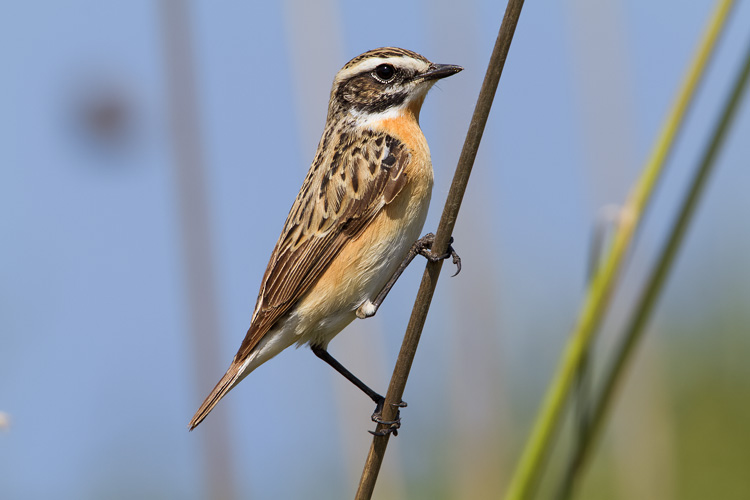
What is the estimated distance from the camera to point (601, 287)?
90.4 inches

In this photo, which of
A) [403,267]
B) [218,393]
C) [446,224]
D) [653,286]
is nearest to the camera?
[653,286]

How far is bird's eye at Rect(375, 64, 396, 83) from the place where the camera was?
407 cm

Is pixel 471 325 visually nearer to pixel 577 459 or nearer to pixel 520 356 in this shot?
pixel 520 356

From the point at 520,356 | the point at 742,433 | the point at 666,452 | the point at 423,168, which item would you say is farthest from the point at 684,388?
the point at 423,168

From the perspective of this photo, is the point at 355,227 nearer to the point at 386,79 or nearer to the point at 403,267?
the point at 403,267

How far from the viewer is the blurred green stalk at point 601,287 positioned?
217cm

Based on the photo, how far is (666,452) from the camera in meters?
4.45

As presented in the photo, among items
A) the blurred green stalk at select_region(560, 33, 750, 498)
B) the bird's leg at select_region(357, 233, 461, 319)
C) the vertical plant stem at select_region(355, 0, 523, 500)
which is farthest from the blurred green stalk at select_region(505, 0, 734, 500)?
the bird's leg at select_region(357, 233, 461, 319)

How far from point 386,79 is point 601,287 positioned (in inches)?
83.0

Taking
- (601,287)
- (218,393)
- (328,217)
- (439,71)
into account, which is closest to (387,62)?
(439,71)

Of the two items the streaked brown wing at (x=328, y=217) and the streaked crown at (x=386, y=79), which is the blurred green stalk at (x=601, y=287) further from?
the streaked crown at (x=386, y=79)

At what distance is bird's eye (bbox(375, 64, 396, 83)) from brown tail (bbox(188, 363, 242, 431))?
1.52 meters

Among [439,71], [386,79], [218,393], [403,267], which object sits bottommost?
[218,393]

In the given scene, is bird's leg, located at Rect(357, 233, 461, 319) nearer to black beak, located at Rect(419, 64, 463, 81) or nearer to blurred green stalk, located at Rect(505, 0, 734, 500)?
black beak, located at Rect(419, 64, 463, 81)
